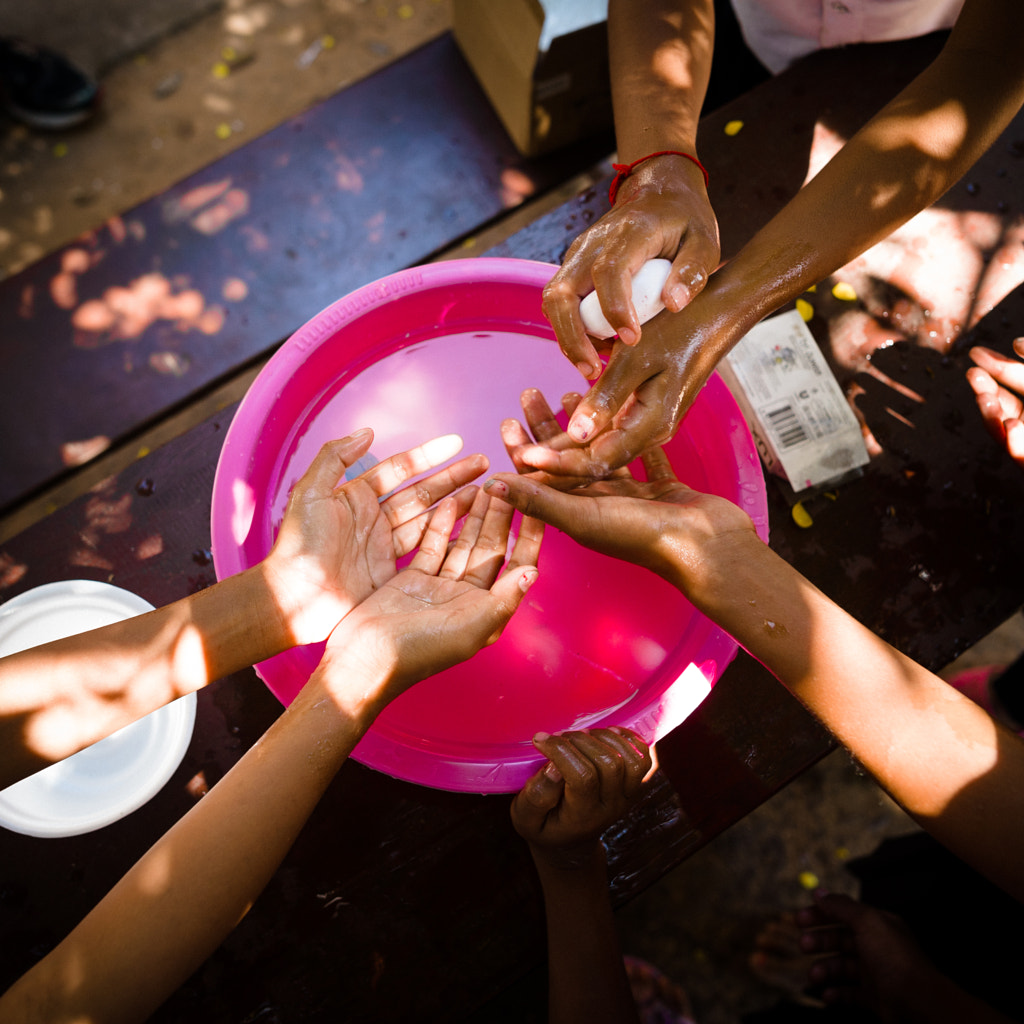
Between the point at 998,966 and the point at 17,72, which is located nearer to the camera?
the point at 998,966

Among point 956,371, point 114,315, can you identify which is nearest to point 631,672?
point 956,371

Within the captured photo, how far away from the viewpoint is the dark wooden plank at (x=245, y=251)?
7.90 feet

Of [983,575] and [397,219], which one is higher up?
[397,219]

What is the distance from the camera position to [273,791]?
1.16 m

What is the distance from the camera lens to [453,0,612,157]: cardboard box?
203 cm

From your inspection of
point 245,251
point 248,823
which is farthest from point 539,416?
point 245,251

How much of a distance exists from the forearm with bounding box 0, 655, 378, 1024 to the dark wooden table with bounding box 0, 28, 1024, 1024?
1.00 feet

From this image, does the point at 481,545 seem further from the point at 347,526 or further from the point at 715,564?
the point at 715,564

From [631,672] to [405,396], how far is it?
944mm

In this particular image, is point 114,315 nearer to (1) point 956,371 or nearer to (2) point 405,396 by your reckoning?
(2) point 405,396

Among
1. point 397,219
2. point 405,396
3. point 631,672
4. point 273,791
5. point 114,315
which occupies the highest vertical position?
point 114,315

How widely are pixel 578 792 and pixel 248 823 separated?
613mm

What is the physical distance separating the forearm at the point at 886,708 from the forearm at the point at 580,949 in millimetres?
600

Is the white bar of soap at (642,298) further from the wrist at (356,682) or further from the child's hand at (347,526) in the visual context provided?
the wrist at (356,682)
